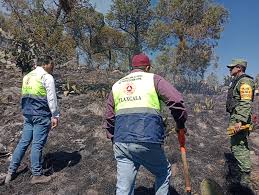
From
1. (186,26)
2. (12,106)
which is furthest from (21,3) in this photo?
(186,26)

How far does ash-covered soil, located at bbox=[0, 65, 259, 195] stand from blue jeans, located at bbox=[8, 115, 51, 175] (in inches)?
14.0

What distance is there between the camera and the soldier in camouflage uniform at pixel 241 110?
242 inches

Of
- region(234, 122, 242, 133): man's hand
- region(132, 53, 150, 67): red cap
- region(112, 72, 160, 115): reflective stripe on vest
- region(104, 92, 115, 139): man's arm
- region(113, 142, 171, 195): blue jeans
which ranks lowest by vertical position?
region(113, 142, 171, 195): blue jeans

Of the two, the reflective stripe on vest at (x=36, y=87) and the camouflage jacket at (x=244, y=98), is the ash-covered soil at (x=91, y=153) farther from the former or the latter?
the reflective stripe on vest at (x=36, y=87)

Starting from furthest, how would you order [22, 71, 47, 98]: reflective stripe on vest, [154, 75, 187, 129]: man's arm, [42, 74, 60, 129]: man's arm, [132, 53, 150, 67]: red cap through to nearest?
1. [22, 71, 47, 98]: reflective stripe on vest
2. [42, 74, 60, 129]: man's arm
3. [132, 53, 150, 67]: red cap
4. [154, 75, 187, 129]: man's arm

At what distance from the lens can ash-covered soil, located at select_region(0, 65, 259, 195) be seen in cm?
629

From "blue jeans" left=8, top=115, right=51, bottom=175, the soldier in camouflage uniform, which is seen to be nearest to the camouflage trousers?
the soldier in camouflage uniform

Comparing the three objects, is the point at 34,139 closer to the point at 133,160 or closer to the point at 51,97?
the point at 51,97

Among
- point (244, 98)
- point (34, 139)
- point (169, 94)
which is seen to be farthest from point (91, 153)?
point (169, 94)

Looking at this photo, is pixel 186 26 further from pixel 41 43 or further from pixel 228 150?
pixel 228 150

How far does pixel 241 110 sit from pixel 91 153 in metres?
3.32

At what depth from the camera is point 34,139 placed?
6195mm

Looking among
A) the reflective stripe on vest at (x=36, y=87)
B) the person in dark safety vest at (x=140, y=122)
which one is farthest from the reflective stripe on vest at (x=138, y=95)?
the reflective stripe on vest at (x=36, y=87)

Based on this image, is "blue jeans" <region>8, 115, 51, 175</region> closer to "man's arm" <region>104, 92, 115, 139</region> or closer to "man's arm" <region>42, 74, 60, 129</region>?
"man's arm" <region>42, 74, 60, 129</region>
